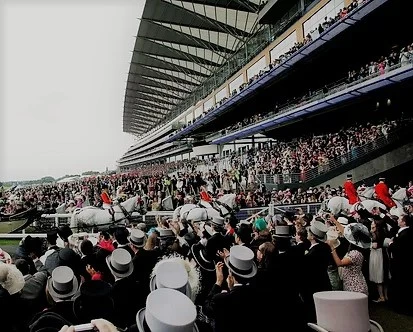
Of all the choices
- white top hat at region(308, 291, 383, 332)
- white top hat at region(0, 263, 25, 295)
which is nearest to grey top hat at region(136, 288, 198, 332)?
white top hat at region(308, 291, 383, 332)

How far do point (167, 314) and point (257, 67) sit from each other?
3748 centimetres

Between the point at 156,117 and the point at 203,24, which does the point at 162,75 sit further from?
the point at 156,117

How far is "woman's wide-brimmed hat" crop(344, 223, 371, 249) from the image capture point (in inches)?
207

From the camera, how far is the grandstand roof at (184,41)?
3578 cm

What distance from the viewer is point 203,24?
39.2 meters

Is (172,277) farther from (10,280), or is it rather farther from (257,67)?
(257,67)

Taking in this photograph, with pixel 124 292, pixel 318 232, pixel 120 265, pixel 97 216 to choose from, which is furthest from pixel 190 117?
pixel 124 292

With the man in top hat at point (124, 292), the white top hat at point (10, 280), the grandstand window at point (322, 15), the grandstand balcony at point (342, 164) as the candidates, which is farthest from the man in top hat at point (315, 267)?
the grandstand window at point (322, 15)

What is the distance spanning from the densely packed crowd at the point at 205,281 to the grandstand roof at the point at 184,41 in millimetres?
31817

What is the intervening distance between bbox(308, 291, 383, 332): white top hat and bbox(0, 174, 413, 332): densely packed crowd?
1 cm

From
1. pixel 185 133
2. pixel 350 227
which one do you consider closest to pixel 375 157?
pixel 350 227

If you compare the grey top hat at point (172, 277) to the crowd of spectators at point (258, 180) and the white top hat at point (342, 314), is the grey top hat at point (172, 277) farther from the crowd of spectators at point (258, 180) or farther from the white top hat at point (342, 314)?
the crowd of spectators at point (258, 180)

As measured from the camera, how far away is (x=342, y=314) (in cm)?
262

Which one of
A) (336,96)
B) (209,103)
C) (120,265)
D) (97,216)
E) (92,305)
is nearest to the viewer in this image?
(92,305)
